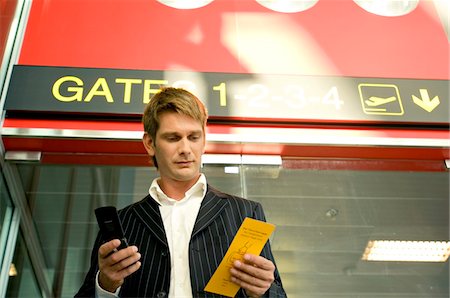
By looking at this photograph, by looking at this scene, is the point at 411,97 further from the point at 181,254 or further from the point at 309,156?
the point at 181,254

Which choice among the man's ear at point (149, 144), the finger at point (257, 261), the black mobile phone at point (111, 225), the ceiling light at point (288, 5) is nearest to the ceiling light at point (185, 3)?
the ceiling light at point (288, 5)

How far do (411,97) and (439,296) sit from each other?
104 cm

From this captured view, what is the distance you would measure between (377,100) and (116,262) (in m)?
1.75

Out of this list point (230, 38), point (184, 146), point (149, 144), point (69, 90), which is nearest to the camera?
point (184, 146)

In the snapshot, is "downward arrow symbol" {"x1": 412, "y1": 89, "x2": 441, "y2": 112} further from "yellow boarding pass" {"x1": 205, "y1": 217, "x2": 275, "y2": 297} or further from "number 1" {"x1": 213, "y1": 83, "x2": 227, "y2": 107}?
"yellow boarding pass" {"x1": 205, "y1": 217, "x2": 275, "y2": 297}

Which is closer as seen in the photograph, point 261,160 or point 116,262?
point 116,262

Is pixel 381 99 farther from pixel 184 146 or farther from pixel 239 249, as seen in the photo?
pixel 239 249

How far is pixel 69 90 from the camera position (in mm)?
2686

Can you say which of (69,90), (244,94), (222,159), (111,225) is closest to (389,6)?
(244,94)

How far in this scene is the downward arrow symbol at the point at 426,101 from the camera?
275 cm

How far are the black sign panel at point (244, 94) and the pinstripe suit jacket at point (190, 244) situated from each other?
0.94m

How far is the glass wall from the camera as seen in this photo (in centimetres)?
272

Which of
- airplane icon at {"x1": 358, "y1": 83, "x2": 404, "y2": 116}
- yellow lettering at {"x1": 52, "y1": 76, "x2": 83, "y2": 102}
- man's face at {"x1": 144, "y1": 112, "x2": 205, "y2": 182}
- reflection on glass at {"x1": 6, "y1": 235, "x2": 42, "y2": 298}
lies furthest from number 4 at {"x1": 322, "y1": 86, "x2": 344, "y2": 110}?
reflection on glass at {"x1": 6, "y1": 235, "x2": 42, "y2": 298}

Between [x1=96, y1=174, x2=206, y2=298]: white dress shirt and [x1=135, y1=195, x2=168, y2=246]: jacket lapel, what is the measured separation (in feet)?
0.09
